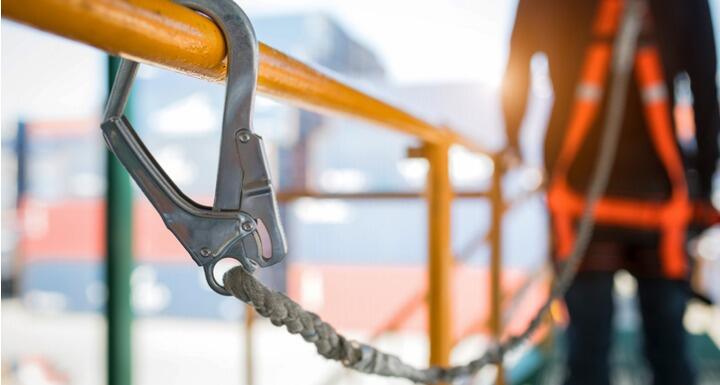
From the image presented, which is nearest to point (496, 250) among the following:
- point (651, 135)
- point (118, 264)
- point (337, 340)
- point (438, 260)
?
point (651, 135)

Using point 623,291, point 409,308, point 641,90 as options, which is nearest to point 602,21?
point 641,90

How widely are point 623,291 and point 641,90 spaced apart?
114 inches

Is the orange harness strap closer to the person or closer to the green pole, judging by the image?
the person

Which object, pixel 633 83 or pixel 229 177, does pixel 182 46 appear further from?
pixel 633 83

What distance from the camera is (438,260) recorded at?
827 mm

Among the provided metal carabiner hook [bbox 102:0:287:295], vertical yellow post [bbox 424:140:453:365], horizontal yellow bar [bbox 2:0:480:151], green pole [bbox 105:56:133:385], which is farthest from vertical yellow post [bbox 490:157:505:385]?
metal carabiner hook [bbox 102:0:287:295]

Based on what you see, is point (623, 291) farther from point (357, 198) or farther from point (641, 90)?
point (641, 90)

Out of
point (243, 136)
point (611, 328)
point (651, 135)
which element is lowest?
point (611, 328)

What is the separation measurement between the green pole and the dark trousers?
2.43ft

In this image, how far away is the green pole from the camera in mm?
912

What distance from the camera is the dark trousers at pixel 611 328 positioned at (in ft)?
3.58

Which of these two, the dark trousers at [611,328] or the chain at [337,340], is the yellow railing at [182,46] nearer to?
the chain at [337,340]

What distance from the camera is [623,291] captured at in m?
3.67

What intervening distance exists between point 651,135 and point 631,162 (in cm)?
5
